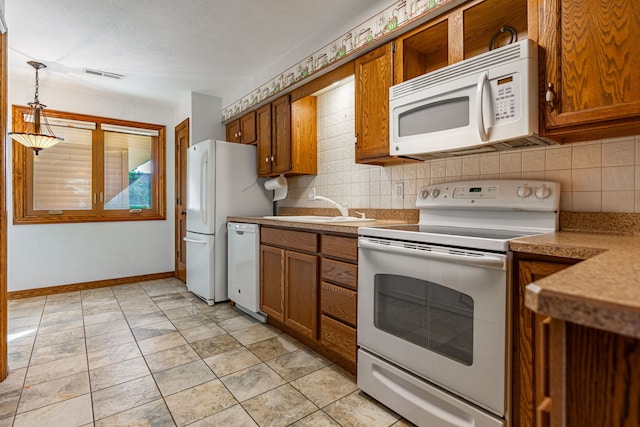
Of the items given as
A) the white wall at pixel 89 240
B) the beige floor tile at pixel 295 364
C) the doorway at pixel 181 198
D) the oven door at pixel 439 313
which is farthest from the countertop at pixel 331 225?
the white wall at pixel 89 240

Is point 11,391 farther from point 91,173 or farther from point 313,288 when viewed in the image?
point 91,173

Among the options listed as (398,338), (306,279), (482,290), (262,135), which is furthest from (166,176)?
(482,290)

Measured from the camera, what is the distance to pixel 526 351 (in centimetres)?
117

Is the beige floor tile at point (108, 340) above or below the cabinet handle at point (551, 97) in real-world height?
below

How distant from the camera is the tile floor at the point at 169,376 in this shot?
1606mm

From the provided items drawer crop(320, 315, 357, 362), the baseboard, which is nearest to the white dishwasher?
drawer crop(320, 315, 357, 362)

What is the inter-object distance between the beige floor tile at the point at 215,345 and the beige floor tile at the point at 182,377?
0.48 feet

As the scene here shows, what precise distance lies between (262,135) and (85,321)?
2.38m

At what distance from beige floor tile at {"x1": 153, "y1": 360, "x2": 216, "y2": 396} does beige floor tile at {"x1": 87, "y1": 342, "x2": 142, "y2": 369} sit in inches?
16.0

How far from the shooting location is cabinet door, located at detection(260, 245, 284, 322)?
99.4 inches

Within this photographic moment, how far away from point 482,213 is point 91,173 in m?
4.41

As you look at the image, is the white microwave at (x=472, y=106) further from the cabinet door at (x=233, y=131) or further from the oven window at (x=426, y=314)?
the cabinet door at (x=233, y=131)

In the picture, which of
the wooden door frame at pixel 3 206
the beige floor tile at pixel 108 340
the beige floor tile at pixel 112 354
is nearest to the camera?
the wooden door frame at pixel 3 206

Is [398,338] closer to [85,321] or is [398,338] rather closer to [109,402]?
[109,402]
